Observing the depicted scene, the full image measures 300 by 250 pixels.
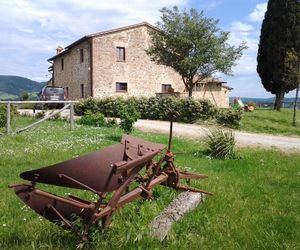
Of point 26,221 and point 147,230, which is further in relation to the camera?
point 26,221

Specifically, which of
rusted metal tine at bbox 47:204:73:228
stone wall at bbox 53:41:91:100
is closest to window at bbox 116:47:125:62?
stone wall at bbox 53:41:91:100

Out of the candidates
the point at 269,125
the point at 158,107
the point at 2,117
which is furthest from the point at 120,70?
the point at 2,117

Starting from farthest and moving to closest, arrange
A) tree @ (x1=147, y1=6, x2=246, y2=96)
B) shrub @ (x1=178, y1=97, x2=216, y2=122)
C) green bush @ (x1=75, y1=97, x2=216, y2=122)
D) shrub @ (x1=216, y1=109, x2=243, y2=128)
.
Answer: tree @ (x1=147, y1=6, x2=246, y2=96) < green bush @ (x1=75, y1=97, x2=216, y2=122) < shrub @ (x1=178, y1=97, x2=216, y2=122) < shrub @ (x1=216, y1=109, x2=243, y2=128)

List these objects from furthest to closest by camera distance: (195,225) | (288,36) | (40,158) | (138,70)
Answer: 1. (138,70)
2. (288,36)
3. (40,158)
4. (195,225)

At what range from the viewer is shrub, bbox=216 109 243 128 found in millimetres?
21922

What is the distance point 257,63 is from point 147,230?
35306 millimetres

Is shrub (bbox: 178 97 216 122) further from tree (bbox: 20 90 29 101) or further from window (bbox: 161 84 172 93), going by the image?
tree (bbox: 20 90 29 101)

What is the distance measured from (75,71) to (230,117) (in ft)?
78.7

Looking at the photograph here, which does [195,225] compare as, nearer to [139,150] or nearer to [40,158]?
[139,150]

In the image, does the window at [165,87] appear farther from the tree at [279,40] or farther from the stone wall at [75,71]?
the tree at [279,40]

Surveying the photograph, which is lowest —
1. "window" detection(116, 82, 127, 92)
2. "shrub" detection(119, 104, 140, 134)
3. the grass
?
the grass

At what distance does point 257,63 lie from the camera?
37562mm

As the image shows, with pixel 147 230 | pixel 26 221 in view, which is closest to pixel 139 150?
pixel 147 230

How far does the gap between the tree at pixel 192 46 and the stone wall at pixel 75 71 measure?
7917 mm
